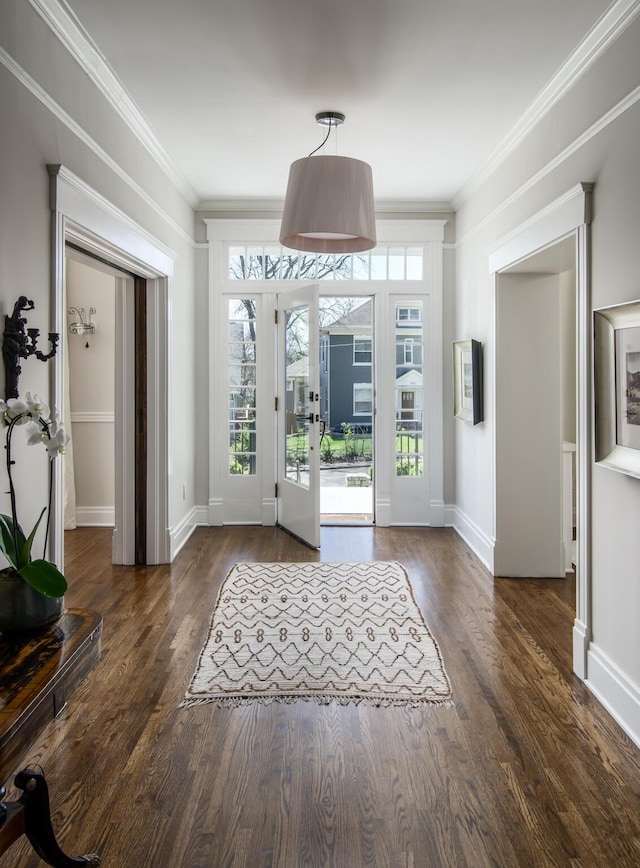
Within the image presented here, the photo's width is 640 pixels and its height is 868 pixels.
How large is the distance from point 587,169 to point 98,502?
487cm

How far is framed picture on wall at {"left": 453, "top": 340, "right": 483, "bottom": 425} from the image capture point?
4816 mm

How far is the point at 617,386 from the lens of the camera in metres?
2.63

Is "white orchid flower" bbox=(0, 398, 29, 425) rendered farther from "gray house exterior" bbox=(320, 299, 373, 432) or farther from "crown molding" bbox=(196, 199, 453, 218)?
"gray house exterior" bbox=(320, 299, 373, 432)

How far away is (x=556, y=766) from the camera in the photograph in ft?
7.48

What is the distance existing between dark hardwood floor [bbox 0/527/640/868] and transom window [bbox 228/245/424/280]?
341 centimetres

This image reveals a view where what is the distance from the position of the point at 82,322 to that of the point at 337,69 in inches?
144

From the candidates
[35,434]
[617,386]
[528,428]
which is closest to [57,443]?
[35,434]

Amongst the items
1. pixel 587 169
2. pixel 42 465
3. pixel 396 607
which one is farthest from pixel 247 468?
pixel 587 169

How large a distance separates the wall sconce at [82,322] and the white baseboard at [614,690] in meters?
4.87

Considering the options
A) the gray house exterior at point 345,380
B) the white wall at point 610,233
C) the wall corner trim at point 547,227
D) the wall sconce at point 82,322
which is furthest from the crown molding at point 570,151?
the gray house exterior at point 345,380

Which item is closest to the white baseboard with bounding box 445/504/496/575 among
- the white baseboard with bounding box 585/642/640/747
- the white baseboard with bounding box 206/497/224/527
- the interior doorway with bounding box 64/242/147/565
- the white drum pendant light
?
the white baseboard with bounding box 585/642/640/747

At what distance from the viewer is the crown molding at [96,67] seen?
264 centimetres

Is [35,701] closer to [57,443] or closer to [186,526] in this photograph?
[57,443]

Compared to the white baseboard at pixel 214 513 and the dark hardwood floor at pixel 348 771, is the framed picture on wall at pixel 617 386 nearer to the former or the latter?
the dark hardwood floor at pixel 348 771
